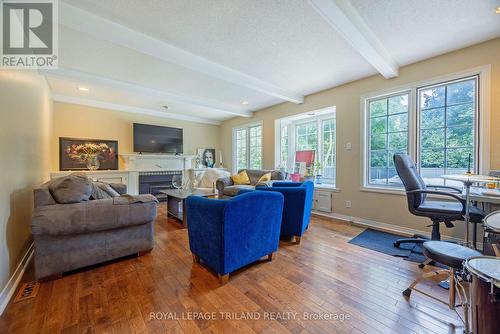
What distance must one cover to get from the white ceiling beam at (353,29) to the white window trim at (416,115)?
0.51m

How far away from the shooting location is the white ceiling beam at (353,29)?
1772 millimetres

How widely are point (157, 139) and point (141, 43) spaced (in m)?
3.63

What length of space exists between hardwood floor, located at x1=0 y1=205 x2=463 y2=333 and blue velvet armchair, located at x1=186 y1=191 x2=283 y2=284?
7.2 inches

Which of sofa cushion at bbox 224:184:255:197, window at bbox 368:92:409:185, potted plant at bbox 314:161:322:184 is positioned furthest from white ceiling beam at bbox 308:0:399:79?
sofa cushion at bbox 224:184:255:197

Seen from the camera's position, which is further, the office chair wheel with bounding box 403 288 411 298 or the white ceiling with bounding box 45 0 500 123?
the white ceiling with bounding box 45 0 500 123

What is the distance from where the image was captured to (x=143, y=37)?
2240 millimetres

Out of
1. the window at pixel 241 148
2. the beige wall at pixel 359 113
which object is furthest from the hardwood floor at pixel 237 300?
the window at pixel 241 148

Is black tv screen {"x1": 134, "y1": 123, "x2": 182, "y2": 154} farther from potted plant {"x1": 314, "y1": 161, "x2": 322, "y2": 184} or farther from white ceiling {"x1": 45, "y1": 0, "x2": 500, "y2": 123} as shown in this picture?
potted plant {"x1": 314, "y1": 161, "x2": 322, "y2": 184}

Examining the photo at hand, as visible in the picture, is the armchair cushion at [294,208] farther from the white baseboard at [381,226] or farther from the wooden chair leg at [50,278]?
the wooden chair leg at [50,278]

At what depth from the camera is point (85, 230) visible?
6.08 ft

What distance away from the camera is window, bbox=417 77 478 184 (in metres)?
2.58

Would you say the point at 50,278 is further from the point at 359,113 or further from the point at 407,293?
the point at 359,113

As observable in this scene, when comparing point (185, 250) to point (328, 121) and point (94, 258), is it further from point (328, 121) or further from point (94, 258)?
point (328, 121)

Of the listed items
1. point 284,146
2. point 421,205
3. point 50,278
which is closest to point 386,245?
point 421,205
